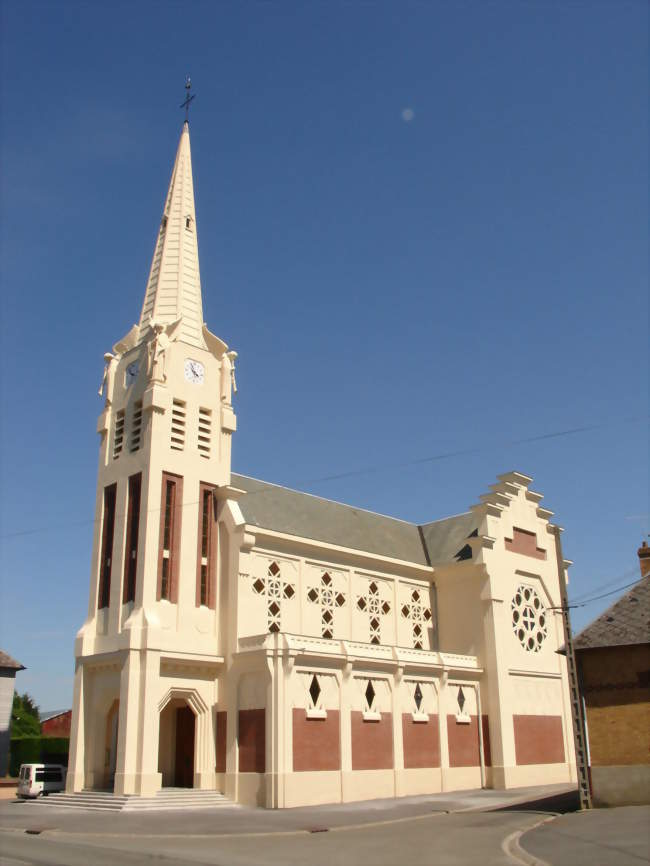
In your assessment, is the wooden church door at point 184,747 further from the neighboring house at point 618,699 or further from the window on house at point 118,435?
the neighboring house at point 618,699

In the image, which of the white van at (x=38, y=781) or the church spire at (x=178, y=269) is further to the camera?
the church spire at (x=178, y=269)

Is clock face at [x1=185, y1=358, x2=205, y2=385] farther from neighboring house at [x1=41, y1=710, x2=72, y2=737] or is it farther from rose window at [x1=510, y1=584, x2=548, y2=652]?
neighboring house at [x1=41, y1=710, x2=72, y2=737]

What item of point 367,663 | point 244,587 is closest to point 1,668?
point 244,587

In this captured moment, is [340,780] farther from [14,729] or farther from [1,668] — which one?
[14,729]

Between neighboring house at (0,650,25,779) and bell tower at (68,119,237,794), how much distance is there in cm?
1378

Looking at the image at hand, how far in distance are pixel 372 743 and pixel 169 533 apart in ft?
39.0

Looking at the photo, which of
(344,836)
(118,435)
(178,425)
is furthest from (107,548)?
(344,836)

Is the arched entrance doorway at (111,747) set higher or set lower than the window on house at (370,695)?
lower

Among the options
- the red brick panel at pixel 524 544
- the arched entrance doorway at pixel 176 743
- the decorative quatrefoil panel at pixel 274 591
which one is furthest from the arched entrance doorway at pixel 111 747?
the red brick panel at pixel 524 544

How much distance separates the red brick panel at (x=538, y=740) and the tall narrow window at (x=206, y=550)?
638 inches

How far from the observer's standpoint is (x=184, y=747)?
34.7 meters

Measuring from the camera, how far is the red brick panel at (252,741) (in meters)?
30.8

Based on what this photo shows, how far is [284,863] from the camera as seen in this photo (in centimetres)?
1608

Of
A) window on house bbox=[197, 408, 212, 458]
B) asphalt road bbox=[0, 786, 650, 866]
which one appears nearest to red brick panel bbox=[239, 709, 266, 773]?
asphalt road bbox=[0, 786, 650, 866]
